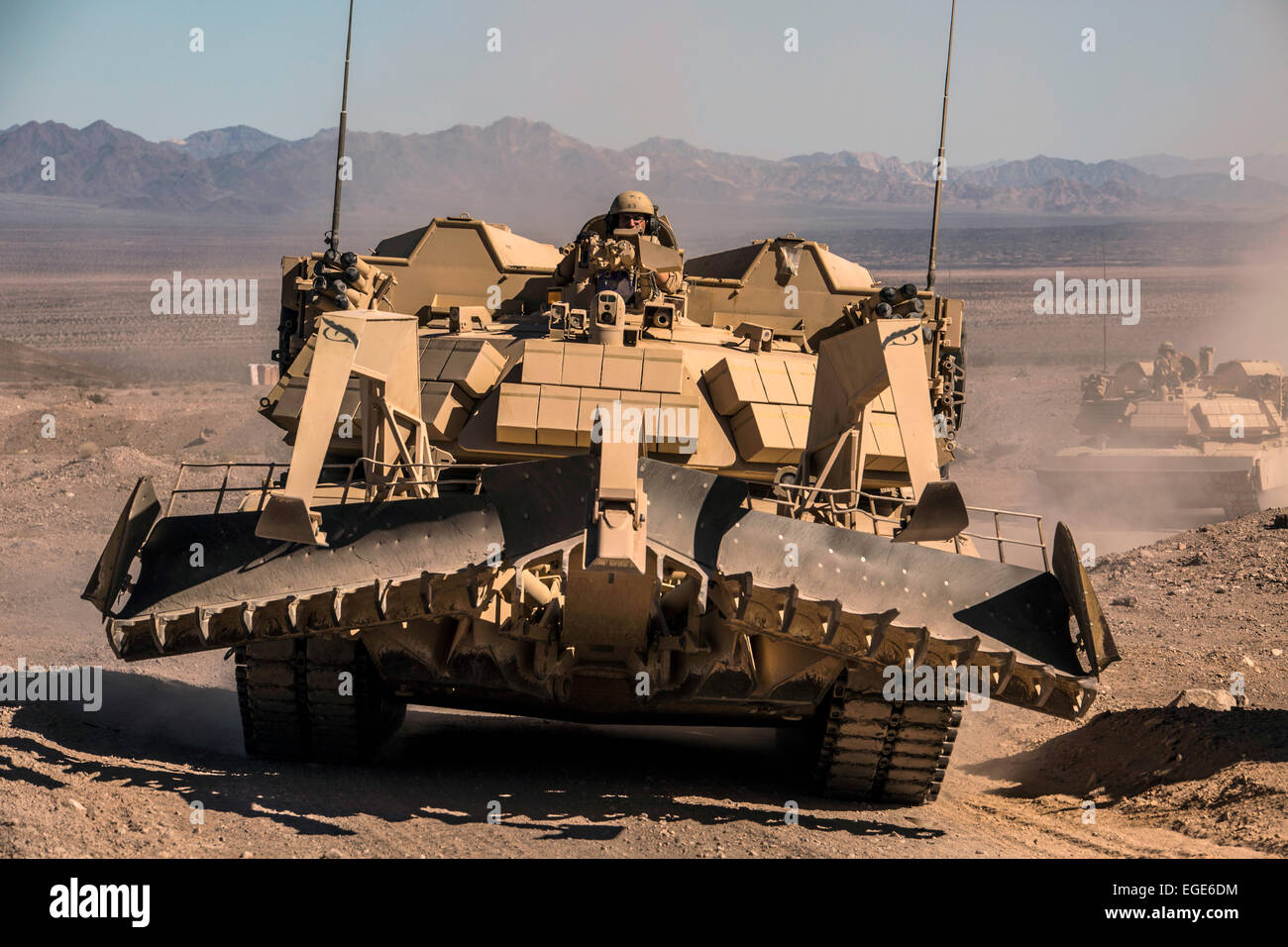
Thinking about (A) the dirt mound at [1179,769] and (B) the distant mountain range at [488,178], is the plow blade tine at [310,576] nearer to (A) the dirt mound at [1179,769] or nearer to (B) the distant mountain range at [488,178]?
(A) the dirt mound at [1179,769]

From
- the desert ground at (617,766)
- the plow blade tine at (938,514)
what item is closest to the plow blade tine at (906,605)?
the plow blade tine at (938,514)

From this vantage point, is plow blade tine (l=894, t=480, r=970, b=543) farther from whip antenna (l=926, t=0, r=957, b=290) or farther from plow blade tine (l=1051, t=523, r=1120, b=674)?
whip antenna (l=926, t=0, r=957, b=290)

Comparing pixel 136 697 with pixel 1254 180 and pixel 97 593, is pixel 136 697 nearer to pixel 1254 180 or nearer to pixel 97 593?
pixel 97 593

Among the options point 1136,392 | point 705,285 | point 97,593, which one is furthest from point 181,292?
point 97,593

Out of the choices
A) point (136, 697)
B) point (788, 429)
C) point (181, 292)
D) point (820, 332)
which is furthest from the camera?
point (181, 292)

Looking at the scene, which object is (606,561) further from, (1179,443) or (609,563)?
(1179,443)

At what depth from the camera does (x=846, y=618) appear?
7.15 meters

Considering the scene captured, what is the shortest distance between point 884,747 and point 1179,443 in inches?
705

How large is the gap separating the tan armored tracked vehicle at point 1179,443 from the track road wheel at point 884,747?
54.3ft

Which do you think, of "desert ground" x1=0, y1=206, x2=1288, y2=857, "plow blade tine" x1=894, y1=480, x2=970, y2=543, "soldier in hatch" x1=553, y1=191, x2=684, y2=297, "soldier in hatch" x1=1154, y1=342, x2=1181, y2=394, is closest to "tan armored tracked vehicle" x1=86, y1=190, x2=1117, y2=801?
"plow blade tine" x1=894, y1=480, x2=970, y2=543

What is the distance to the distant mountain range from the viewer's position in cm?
11173

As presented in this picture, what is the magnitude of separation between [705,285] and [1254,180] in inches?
6250

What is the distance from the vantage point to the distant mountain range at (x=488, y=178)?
111731mm

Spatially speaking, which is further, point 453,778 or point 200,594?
point 453,778
